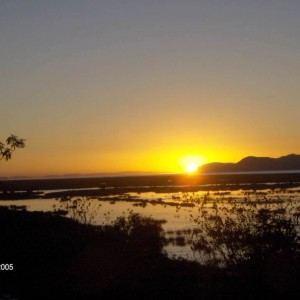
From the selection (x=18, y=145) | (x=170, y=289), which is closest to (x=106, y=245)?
(x=170, y=289)

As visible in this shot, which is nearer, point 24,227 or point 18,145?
point 24,227

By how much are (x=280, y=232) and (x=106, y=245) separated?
22.4ft

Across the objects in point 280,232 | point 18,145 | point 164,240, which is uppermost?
point 18,145

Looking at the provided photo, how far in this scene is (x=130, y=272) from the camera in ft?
45.5

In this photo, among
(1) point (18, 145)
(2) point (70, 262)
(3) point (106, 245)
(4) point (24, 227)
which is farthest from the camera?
(1) point (18, 145)

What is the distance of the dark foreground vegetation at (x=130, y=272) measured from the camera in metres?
11.9

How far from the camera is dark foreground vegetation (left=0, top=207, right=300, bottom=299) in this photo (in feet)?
38.9

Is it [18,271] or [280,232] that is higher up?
[280,232]

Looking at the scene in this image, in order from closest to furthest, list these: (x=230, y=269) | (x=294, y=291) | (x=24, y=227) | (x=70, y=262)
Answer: (x=294, y=291) → (x=230, y=269) → (x=70, y=262) → (x=24, y=227)

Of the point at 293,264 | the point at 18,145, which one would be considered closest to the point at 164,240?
the point at 293,264

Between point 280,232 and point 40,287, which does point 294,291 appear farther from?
point 40,287

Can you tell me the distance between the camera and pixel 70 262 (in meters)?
15.3

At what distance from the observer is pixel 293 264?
11859 millimetres

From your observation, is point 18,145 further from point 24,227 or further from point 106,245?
point 106,245
